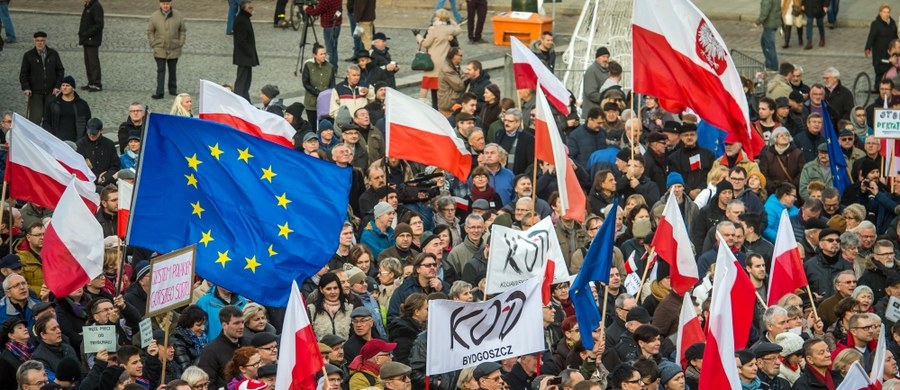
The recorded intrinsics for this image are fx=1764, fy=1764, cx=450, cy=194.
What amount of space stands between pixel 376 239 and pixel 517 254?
9.34 ft

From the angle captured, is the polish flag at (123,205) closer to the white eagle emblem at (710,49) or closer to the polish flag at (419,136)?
the polish flag at (419,136)

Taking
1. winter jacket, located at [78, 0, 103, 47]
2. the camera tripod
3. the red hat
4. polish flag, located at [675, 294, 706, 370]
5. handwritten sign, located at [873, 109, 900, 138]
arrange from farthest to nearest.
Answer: the camera tripod → winter jacket, located at [78, 0, 103, 47] → handwritten sign, located at [873, 109, 900, 138] → polish flag, located at [675, 294, 706, 370] → the red hat

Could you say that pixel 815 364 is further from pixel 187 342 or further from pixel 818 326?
pixel 187 342

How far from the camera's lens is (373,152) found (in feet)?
68.6

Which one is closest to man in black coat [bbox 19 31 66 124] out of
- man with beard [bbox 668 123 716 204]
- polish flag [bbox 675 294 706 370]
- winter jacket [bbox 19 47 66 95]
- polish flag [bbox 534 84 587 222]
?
winter jacket [bbox 19 47 66 95]

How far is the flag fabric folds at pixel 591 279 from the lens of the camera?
14227mm

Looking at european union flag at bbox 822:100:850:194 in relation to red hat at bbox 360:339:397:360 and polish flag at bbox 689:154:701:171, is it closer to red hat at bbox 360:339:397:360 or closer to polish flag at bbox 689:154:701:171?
polish flag at bbox 689:154:701:171

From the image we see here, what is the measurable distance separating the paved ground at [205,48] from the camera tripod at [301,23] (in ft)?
0.65

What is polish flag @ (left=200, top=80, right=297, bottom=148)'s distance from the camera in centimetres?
1764

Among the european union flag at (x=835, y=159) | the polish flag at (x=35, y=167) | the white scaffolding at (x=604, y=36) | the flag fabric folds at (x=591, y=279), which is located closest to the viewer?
the flag fabric folds at (x=591, y=279)

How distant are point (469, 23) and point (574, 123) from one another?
9.78 meters

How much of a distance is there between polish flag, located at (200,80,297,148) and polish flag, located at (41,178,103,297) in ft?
8.02

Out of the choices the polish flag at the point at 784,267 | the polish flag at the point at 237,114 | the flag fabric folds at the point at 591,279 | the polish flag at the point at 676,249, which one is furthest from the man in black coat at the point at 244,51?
the flag fabric folds at the point at 591,279

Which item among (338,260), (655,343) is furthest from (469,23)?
(655,343)
